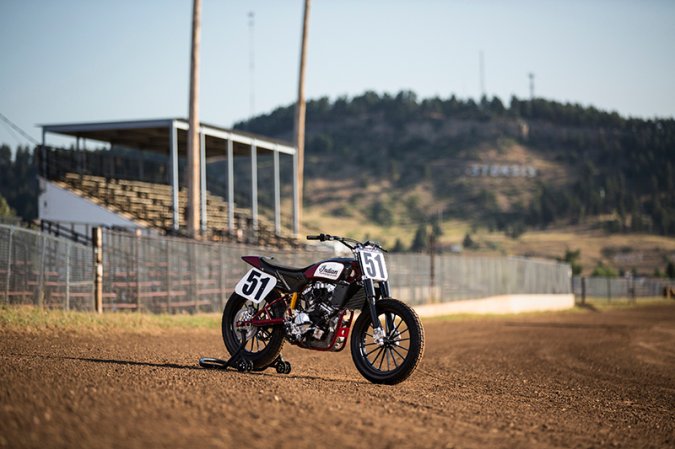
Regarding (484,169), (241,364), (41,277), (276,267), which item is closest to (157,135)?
(41,277)

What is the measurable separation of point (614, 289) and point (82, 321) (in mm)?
62967

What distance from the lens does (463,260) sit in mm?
43938

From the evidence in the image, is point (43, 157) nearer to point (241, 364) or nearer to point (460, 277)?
point (460, 277)

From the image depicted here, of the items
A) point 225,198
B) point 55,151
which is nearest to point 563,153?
point 225,198

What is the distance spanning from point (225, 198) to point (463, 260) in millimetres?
15115

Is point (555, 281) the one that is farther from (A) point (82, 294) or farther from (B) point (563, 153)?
(B) point (563, 153)

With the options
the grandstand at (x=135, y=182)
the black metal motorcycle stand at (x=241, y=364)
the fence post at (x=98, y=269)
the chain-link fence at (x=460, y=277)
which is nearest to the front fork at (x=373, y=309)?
the black metal motorcycle stand at (x=241, y=364)

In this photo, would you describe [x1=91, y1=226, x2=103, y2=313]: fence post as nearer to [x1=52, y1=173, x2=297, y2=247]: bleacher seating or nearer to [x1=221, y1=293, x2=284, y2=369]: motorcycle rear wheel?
[x1=221, y1=293, x2=284, y2=369]: motorcycle rear wheel

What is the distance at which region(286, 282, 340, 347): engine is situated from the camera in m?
10.7

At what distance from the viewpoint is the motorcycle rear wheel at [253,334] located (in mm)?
11000

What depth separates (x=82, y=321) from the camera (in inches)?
741

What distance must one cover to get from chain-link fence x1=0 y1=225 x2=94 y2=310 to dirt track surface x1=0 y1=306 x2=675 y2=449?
332 centimetres

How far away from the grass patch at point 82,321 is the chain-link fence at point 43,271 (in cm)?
74

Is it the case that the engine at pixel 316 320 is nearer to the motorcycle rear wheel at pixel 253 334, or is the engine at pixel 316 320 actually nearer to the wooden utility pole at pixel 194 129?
the motorcycle rear wheel at pixel 253 334
